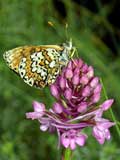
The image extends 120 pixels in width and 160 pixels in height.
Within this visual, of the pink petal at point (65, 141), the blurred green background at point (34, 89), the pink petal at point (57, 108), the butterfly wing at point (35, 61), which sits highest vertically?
the blurred green background at point (34, 89)

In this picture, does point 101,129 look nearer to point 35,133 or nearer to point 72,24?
point 35,133

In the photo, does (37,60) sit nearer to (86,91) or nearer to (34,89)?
(86,91)

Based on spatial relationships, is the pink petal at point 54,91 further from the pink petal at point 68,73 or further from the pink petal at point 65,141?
the pink petal at point 65,141

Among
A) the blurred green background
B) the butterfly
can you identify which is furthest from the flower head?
the blurred green background

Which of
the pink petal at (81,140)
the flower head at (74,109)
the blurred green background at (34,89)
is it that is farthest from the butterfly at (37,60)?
the blurred green background at (34,89)

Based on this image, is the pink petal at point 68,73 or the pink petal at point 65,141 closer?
the pink petal at point 65,141

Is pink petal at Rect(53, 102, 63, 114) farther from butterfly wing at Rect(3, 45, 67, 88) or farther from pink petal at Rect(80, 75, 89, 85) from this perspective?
butterfly wing at Rect(3, 45, 67, 88)

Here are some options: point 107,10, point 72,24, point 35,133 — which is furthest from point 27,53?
point 107,10
